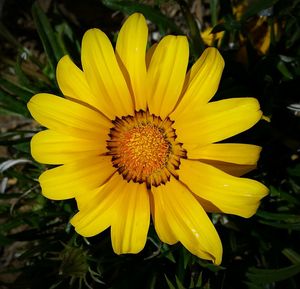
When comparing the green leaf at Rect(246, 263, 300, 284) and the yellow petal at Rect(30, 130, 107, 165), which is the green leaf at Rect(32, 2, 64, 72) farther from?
the green leaf at Rect(246, 263, 300, 284)

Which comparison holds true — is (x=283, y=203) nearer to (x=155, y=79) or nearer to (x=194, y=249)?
(x=194, y=249)

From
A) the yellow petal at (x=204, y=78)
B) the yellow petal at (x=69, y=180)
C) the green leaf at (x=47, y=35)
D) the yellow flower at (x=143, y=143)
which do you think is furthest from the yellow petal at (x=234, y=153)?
the green leaf at (x=47, y=35)

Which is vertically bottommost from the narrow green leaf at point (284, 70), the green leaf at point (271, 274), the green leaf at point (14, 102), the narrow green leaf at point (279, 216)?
the green leaf at point (271, 274)

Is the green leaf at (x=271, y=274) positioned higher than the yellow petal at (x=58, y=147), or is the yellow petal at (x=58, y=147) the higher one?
the yellow petal at (x=58, y=147)

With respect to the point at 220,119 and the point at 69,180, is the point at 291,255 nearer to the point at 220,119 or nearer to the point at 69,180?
the point at 220,119

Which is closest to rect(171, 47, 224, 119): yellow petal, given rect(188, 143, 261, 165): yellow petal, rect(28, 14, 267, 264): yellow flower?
rect(28, 14, 267, 264): yellow flower

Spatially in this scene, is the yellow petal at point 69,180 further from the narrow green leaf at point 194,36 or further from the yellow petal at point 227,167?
the narrow green leaf at point 194,36

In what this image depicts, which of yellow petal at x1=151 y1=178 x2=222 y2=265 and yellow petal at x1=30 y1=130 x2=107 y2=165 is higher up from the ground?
yellow petal at x1=30 y1=130 x2=107 y2=165
